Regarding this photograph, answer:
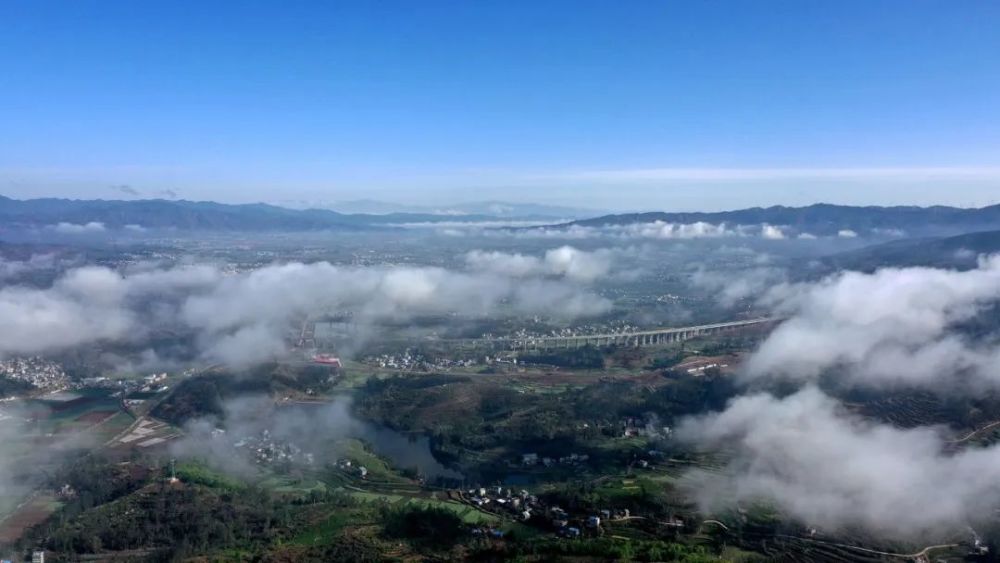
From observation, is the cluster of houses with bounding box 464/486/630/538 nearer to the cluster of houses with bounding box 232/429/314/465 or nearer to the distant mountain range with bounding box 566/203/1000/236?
the cluster of houses with bounding box 232/429/314/465

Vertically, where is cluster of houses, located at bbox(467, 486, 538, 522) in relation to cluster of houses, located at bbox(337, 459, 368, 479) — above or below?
above

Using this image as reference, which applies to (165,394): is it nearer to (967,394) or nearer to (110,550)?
(110,550)

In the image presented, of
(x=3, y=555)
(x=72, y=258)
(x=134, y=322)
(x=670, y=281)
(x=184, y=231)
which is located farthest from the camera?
(x=184, y=231)

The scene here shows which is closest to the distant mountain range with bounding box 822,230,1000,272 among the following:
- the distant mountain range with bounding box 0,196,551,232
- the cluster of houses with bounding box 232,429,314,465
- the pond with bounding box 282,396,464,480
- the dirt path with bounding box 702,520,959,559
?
the dirt path with bounding box 702,520,959,559

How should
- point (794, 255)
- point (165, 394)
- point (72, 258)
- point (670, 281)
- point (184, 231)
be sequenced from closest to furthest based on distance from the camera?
1. point (165, 394)
2. point (72, 258)
3. point (670, 281)
4. point (794, 255)
5. point (184, 231)

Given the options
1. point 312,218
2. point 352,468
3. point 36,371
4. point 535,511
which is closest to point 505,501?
point 535,511

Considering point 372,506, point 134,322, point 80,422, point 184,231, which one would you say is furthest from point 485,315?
point 184,231

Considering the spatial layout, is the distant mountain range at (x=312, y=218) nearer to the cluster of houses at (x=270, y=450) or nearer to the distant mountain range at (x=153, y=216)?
the distant mountain range at (x=153, y=216)

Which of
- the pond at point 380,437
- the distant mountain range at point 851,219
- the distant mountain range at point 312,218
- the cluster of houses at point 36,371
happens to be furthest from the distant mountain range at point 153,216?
the pond at point 380,437
